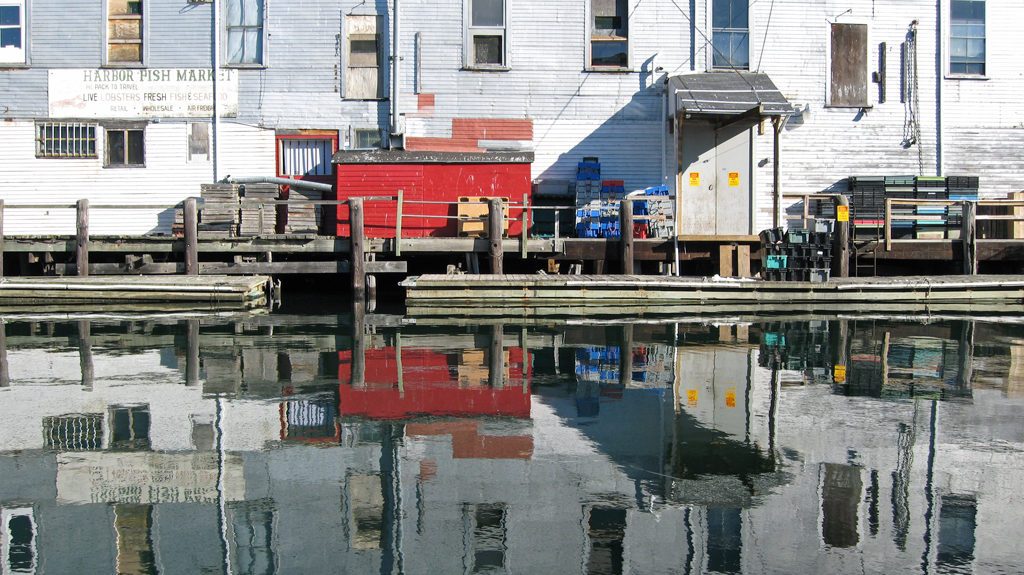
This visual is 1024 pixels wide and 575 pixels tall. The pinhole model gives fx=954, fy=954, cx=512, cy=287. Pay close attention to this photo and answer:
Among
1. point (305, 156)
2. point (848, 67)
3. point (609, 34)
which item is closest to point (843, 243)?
point (848, 67)

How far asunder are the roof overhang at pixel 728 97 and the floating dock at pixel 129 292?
10260 mm

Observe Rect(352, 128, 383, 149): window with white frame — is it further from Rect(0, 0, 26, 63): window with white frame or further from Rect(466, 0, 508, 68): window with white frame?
Rect(0, 0, 26, 63): window with white frame

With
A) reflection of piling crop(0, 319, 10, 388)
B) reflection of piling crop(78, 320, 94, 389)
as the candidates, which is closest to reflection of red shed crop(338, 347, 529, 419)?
reflection of piling crop(78, 320, 94, 389)

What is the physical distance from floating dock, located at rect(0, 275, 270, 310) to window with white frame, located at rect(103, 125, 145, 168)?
5.11m

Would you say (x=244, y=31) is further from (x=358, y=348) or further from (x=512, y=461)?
(x=512, y=461)

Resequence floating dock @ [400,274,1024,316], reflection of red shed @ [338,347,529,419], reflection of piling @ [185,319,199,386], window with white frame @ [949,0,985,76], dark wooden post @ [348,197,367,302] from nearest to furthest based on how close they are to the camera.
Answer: reflection of red shed @ [338,347,529,419] → reflection of piling @ [185,319,199,386] → floating dock @ [400,274,1024,316] → dark wooden post @ [348,197,367,302] → window with white frame @ [949,0,985,76]

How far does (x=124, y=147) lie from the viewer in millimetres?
23562

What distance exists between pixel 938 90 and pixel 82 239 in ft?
66.4

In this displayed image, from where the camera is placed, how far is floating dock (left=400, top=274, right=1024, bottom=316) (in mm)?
18438

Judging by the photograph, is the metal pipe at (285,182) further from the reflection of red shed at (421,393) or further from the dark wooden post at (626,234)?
the reflection of red shed at (421,393)

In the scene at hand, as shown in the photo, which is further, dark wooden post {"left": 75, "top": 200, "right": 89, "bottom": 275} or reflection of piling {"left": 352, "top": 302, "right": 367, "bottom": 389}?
dark wooden post {"left": 75, "top": 200, "right": 89, "bottom": 275}

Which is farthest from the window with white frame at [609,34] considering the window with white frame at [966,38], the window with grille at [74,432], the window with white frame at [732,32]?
the window with grille at [74,432]

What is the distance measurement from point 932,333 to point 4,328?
1491 cm

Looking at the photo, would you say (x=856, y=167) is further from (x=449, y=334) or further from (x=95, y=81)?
(x=95, y=81)
